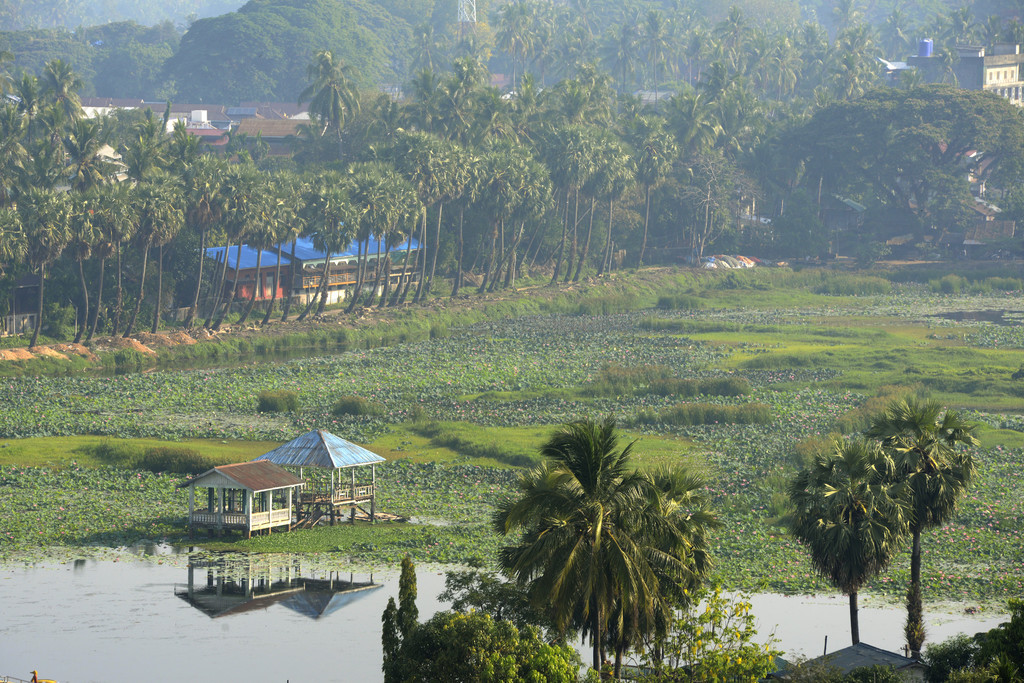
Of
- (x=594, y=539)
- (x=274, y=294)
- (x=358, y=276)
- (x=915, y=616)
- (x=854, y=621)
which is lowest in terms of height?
(x=915, y=616)

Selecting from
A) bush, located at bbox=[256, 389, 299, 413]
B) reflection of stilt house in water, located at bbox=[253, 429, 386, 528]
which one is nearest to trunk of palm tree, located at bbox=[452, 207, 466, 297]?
bush, located at bbox=[256, 389, 299, 413]

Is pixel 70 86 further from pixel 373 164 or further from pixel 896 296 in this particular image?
pixel 896 296

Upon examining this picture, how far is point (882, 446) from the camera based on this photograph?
36.5m

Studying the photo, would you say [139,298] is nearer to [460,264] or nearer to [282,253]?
[282,253]

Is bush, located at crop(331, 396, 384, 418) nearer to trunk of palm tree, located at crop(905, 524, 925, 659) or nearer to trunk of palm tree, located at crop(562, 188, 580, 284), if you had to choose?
trunk of palm tree, located at crop(905, 524, 925, 659)

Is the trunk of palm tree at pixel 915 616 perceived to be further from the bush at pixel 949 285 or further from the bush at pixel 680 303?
the bush at pixel 949 285

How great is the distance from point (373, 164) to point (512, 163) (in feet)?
41.7

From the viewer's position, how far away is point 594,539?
28984mm

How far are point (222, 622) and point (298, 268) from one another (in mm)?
67844

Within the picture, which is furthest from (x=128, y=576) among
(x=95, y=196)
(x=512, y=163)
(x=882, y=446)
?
(x=512, y=163)

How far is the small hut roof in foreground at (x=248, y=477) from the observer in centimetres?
4725

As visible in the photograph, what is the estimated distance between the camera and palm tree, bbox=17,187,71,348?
82.3m

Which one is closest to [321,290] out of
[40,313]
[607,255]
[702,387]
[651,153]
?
[40,313]

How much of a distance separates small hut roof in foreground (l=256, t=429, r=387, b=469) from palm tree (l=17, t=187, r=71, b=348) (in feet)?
126
